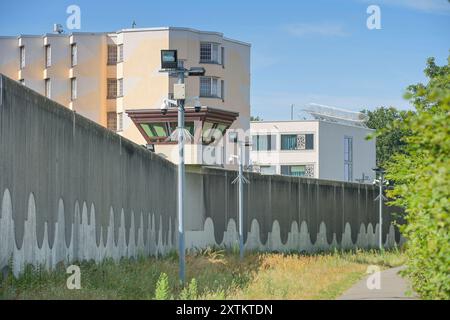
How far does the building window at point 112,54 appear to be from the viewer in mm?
88562

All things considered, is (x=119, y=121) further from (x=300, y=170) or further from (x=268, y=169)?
(x=268, y=169)

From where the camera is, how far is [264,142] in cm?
11706

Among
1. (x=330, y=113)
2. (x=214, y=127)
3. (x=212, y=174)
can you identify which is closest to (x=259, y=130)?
(x=330, y=113)

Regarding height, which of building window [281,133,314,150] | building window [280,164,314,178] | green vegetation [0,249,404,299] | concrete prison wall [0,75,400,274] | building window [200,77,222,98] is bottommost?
green vegetation [0,249,404,299]

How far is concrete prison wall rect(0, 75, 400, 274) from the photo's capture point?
19000 millimetres

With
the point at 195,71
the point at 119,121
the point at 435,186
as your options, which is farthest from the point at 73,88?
the point at 435,186

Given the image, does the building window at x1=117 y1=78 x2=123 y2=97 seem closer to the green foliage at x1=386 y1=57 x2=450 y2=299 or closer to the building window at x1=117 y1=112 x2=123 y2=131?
the building window at x1=117 y1=112 x2=123 y2=131

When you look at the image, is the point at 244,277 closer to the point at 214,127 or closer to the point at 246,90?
the point at 214,127

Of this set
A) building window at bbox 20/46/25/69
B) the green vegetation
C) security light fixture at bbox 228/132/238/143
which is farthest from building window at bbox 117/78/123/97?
the green vegetation

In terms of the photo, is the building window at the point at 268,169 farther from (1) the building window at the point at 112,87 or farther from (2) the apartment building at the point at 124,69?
(1) the building window at the point at 112,87

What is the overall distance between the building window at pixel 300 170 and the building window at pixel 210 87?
2888 centimetres

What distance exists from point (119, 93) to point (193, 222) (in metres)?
46.5

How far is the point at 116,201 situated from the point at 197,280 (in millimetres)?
3716

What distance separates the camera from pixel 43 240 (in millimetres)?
20844
